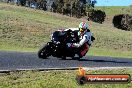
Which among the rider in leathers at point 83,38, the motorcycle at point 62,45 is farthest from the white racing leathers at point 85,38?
the motorcycle at point 62,45

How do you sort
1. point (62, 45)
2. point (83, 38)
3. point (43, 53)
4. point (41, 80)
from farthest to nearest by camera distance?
point (62, 45), point (83, 38), point (43, 53), point (41, 80)

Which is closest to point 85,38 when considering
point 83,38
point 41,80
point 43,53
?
point 83,38

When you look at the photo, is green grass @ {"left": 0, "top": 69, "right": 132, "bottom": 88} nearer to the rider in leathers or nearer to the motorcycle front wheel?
the motorcycle front wheel

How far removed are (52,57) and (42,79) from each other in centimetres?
785

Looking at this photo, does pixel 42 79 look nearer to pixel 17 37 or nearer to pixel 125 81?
pixel 125 81

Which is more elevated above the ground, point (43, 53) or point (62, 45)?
point (62, 45)

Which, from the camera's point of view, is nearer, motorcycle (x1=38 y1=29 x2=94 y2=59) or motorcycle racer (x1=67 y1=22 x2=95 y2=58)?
motorcycle racer (x1=67 y1=22 x2=95 y2=58)

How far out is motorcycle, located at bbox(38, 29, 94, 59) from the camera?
18.3 m

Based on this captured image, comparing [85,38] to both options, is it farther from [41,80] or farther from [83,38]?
[41,80]

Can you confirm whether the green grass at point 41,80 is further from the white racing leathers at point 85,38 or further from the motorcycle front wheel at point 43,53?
the white racing leathers at point 85,38

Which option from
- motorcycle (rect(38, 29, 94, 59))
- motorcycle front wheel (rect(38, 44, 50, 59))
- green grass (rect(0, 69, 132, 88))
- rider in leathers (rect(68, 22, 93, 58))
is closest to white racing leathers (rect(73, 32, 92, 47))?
rider in leathers (rect(68, 22, 93, 58))

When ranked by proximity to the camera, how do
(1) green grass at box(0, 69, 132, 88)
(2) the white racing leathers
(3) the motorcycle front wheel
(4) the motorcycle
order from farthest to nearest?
(4) the motorcycle < (2) the white racing leathers < (3) the motorcycle front wheel < (1) green grass at box(0, 69, 132, 88)

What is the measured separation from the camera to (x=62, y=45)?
1861 centimetres

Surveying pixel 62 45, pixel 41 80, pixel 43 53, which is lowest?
pixel 43 53
